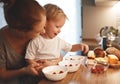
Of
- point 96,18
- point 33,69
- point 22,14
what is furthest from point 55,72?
point 96,18

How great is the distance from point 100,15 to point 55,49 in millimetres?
1235

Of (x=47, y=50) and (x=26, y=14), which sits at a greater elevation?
(x=26, y=14)

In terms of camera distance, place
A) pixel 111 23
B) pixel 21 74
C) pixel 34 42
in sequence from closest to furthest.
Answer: pixel 21 74 → pixel 34 42 → pixel 111 23

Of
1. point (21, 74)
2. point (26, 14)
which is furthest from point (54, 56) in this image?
point (26, 14)

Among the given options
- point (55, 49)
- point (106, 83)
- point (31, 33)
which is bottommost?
point (106, 83)

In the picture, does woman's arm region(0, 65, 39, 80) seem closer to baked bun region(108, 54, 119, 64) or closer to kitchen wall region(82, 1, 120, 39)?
baked bun region(108, 54, 119, 64)

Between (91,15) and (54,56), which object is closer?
(54,56)

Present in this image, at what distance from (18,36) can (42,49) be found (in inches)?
7.0

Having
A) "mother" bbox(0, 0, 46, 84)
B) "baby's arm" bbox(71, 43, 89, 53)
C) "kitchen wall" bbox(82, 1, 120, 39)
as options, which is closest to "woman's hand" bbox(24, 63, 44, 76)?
"mother" bbox(0, 0, 46, 84)

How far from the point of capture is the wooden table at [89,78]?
3.49 ft

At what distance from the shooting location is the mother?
104 cm

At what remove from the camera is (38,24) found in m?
1.07

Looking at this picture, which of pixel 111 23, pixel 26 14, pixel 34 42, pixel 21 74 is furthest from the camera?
pixel 111 23

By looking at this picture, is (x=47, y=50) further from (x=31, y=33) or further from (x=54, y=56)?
(x=31, y=33)
